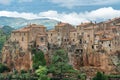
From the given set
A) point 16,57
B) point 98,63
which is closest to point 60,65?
point 98,63

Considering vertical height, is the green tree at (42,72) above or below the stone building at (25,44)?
below

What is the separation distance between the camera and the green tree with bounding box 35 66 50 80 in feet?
232

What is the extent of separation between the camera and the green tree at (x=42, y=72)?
70688 mm

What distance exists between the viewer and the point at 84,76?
71250 mm

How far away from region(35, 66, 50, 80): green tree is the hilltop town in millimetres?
4939

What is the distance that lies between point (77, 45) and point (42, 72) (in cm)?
862

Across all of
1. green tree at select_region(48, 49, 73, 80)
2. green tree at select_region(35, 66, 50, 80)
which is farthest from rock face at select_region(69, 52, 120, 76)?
green tree at select_region(35, 66, 50, 80)

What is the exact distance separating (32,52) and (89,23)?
460 inches

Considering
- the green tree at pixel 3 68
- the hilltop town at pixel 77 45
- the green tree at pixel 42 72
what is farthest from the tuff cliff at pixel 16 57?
the green tree at pixel 42 72

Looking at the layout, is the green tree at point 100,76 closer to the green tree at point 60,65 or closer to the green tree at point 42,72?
the green tree at point 60,65

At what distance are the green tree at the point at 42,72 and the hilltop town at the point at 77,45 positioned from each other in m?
4.94

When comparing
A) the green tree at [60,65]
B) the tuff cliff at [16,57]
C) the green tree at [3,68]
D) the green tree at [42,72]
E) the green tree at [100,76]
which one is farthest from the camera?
the green tree at [3,68]

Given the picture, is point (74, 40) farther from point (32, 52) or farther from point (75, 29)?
point (32, 52)

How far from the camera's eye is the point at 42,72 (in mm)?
72188
